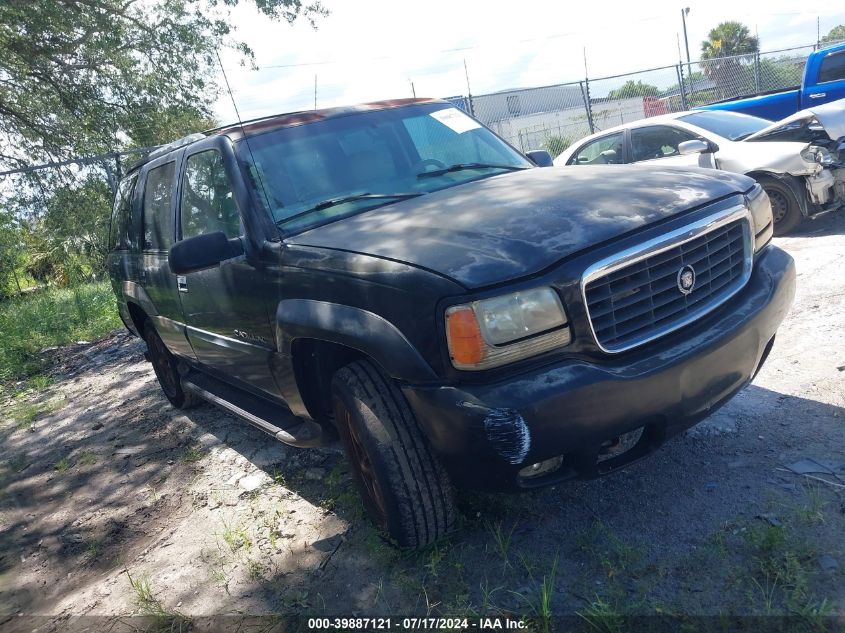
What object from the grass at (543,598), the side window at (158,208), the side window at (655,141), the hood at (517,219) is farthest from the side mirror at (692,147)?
the grass at (543,598)

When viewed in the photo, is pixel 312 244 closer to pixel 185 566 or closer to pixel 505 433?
pixel 505 433

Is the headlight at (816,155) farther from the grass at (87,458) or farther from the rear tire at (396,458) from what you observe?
the grass at (87,458)

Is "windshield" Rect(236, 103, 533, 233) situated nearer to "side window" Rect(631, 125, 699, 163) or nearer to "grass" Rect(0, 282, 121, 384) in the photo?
"side window" Rect(631, 125, 699, 163)

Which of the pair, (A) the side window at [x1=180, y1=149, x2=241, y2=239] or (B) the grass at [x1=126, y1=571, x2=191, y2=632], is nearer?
(B) the grass at [x1=126, y1=571, x2=191, y2=632]

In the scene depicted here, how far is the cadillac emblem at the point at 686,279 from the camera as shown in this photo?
103 inches

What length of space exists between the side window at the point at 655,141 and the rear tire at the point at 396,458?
6613 mm


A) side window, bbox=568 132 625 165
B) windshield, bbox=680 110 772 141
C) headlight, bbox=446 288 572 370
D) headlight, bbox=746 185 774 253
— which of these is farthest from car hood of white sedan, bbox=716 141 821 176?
headlight, bbox=446 288 572 370

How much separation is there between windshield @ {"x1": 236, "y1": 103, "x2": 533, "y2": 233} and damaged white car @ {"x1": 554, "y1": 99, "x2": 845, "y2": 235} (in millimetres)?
3875

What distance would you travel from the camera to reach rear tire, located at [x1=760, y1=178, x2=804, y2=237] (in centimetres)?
707

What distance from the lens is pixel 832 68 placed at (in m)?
11.3

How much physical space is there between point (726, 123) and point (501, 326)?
7.16 m

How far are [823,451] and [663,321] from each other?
3.91 ft

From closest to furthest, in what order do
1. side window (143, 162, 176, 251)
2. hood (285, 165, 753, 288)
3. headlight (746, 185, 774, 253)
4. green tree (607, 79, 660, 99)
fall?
hood (285, 165, 753, 288) < headlight (746, 185, 774, 253) < side window (143, 162, 176, 251) < green tree (607, 79, 660, 99)

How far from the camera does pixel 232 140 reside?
352cm
